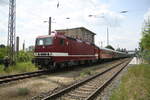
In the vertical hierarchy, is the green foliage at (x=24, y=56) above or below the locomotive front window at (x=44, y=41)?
below

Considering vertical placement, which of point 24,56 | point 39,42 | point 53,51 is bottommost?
point 24,56

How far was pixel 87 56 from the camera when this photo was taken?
2177 centimetres

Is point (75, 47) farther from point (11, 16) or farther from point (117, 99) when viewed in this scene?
point (117, 99)

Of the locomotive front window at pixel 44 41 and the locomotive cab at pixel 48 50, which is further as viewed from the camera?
the locomotive front window at pixel 44 41

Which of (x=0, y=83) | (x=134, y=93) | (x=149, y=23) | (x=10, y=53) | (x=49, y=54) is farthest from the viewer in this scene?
(x=149, y=23)

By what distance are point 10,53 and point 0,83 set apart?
8.35m

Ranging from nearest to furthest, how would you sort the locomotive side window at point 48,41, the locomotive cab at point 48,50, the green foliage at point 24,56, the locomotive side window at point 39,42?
the locomotive cab at point 48,50 < the locomotive side window at point 48,41 < the locomotive side window at point 39,42 < the green foliage at point 24,56

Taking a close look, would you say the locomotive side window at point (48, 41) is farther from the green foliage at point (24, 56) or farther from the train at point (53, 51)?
the green foliage at point (24, 56)

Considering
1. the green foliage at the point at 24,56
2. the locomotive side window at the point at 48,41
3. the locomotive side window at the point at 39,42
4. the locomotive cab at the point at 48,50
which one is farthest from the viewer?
the green foliage at the point at 24,56

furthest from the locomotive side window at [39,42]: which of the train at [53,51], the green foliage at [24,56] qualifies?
the green foliage at [24,56]

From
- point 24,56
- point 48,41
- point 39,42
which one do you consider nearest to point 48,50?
point 48,41

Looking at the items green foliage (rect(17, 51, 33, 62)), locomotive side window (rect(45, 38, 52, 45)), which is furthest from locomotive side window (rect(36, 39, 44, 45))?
green foliage (rect(17, 51, 33, 62))

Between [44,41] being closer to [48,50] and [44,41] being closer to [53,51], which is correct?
[48,50]

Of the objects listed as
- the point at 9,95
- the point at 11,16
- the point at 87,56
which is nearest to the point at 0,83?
the point at 9,95
